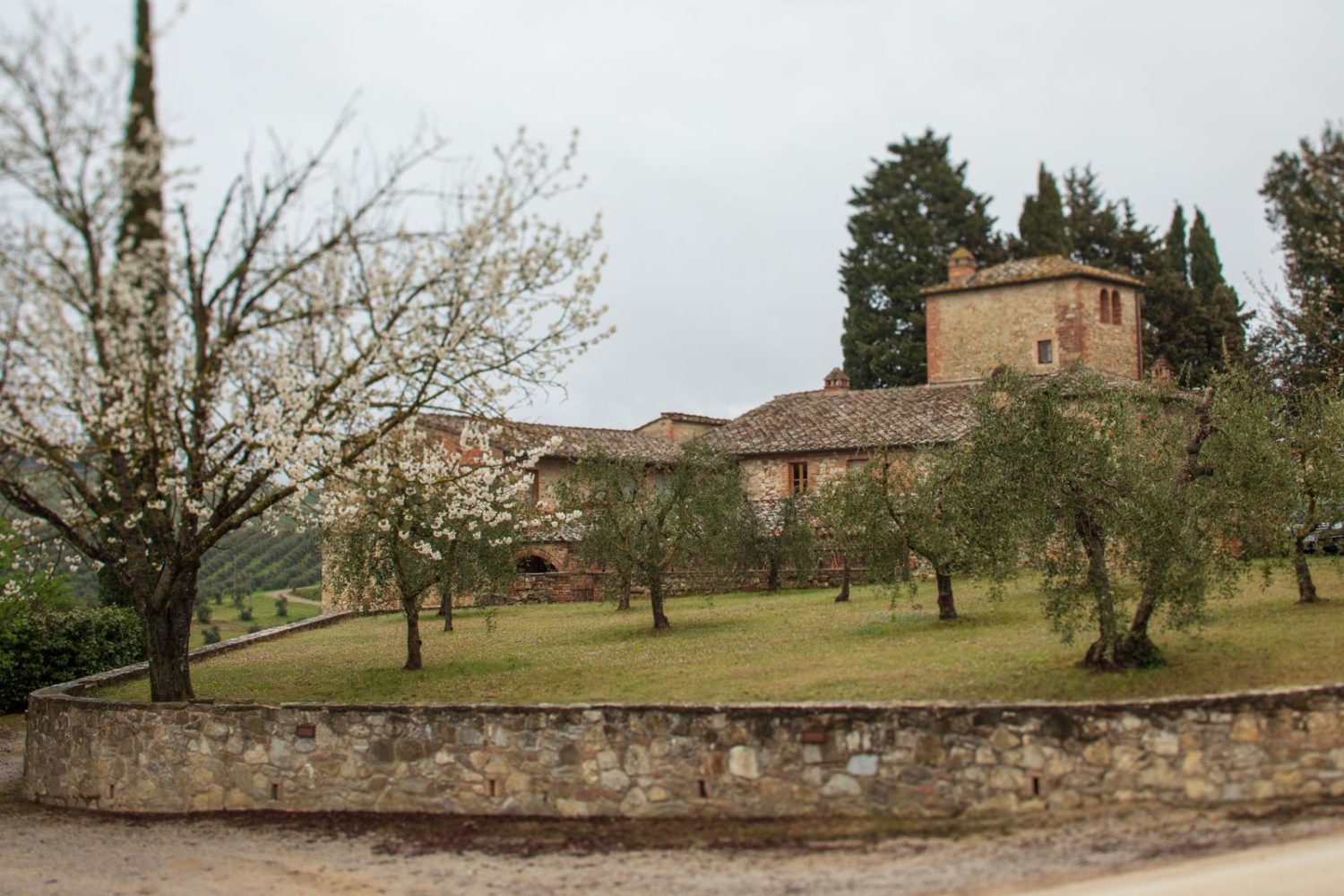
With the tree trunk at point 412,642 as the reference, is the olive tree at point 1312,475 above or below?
above

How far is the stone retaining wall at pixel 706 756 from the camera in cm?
1180

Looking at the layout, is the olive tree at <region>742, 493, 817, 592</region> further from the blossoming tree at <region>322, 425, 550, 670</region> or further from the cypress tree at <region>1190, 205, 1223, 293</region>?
the cypress tree at <region>1190, 205, 1223, 293</region>

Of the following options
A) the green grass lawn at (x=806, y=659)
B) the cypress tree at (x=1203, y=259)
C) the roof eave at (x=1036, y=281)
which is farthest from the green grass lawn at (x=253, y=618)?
the cypress tree at (x=1203, y=259)

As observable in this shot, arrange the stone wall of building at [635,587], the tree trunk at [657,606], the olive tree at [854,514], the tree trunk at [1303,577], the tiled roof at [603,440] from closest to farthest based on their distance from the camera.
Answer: the tree trunk at [1303,577] → the olive tree at [854,514] → the tree trunk at [657,606] → the stone wall of building at [635,587] → the tiled roof at [603,440]

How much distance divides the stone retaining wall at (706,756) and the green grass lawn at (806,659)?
1541mm

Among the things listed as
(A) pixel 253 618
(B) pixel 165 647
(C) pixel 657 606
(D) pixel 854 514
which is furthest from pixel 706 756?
(A) pixel 253 618

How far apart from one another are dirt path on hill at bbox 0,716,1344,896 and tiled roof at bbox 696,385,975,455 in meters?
26.3

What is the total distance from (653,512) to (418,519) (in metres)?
6.18

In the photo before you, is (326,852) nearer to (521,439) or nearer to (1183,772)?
(521,439)

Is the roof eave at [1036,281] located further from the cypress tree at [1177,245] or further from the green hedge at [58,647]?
the green hedge at [58,647]

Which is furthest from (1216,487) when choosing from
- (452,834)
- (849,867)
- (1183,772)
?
(452,834)

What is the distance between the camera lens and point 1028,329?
1949 inches

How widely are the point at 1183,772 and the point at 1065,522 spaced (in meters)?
4.13

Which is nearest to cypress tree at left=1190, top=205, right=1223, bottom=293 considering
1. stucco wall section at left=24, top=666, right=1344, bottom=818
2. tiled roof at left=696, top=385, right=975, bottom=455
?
tiled roof at left=696, top=385, right=975, bottom=455
